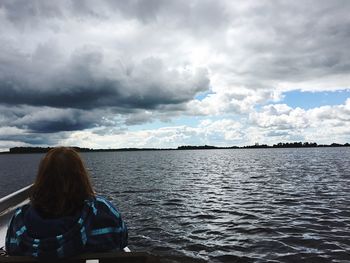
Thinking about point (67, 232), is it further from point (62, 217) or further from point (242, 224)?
point (242, 224)

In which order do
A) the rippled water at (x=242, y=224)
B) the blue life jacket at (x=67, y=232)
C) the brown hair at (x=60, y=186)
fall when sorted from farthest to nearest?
the rippled water at (x=242, y=224) → the brown hair at (x=60, y=186) → the blue life jacket at (x=67, y=232)

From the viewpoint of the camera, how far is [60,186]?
160 inches

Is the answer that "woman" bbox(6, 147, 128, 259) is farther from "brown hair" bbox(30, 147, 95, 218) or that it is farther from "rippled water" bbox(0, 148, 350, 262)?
"rippled water" bbox(0, 148, 350, 262)

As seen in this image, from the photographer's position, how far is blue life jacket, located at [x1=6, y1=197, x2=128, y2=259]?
3.83 m

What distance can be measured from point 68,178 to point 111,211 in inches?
28.0

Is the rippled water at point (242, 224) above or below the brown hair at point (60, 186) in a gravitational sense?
below

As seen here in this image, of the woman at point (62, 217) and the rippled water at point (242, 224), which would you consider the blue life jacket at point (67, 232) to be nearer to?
the woman at point (62, 217)

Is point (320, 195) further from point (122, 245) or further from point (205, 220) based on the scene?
point (122, 245)

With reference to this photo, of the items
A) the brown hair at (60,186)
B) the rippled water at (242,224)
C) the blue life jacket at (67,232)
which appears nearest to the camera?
the blue life jacket at (67,232)

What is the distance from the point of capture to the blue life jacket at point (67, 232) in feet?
12.6

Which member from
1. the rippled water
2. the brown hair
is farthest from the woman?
the rippled water

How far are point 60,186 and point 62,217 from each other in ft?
1.21

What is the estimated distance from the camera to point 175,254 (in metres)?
13.7

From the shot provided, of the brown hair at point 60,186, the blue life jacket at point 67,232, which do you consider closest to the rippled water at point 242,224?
the blue life jacket at point 67,232
